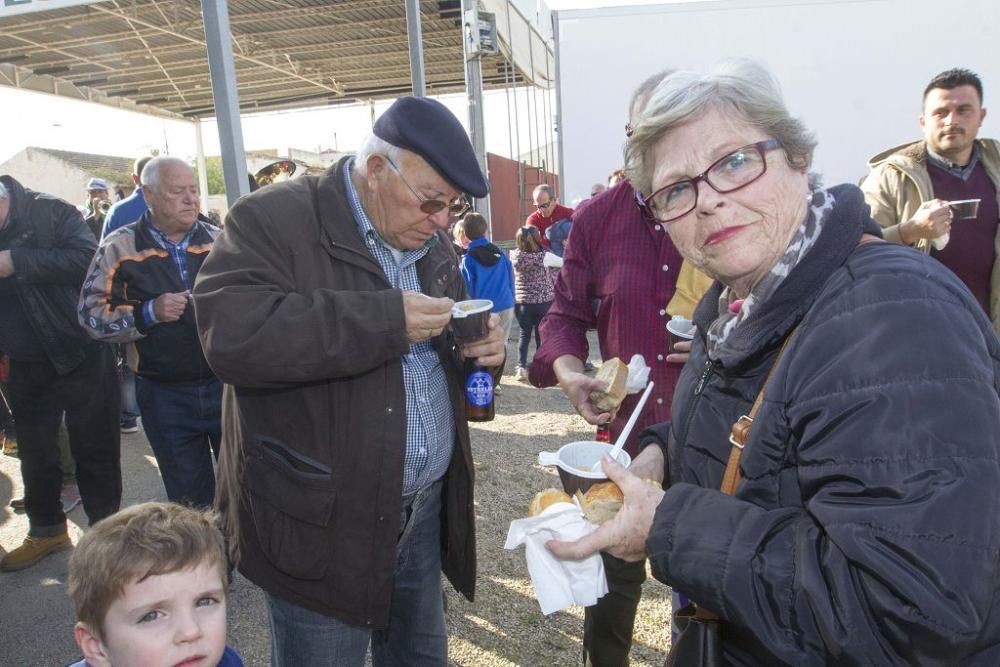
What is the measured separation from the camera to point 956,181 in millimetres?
3408

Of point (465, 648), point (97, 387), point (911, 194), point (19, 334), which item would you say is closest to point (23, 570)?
point (97, 387)

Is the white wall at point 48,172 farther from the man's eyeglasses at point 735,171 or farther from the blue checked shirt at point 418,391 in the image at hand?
the man's eyeglasses at point 735,171

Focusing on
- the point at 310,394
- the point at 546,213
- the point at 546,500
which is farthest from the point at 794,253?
the point at 546,213

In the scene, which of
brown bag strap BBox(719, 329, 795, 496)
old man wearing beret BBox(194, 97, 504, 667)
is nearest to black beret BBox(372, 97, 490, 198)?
old man wearing beret BBox(194, 97, 504, 667)

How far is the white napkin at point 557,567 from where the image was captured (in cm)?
129

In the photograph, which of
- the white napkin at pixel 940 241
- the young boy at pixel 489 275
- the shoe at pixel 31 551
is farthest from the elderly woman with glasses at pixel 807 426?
the young boy at pixel 489 275

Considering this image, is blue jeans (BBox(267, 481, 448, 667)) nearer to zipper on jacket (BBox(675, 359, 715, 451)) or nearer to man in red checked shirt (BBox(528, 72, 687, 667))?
man in red checked shirt (BBox(528, 72, 687, 667))

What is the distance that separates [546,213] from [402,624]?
7.53 m

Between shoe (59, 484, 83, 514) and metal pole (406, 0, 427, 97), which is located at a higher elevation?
metal pole (406, 0, 427, 97)

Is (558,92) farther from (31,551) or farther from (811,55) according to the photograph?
(31,551)

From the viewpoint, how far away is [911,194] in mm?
3443

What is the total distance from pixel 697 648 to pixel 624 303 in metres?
1.44

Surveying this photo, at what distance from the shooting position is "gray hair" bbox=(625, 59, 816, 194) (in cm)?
117

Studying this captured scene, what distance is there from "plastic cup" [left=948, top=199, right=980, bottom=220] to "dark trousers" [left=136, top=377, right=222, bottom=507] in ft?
12.4
